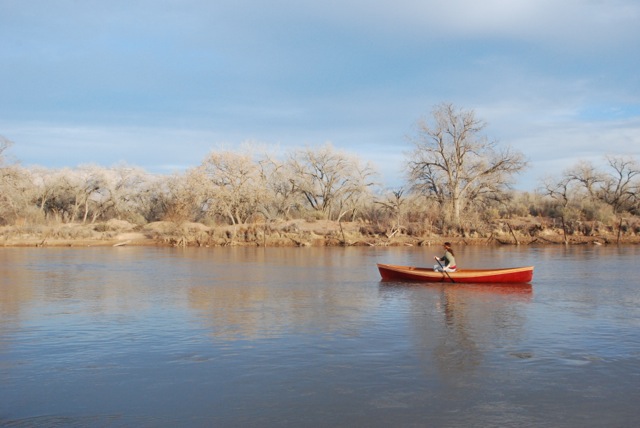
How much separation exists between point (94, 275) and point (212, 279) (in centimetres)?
541

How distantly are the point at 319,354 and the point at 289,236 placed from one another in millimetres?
39047

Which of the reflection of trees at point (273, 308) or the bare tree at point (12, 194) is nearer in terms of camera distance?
the reflection of trees at point (273, 308)

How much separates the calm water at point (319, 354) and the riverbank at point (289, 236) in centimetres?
2670

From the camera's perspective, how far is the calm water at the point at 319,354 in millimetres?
8797

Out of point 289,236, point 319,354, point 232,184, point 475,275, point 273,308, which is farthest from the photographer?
point 232,184

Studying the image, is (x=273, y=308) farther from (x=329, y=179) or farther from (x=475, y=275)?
(x=329, y=179)

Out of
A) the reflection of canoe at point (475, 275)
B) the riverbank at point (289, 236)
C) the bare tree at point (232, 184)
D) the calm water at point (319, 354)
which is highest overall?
the bare tree at point (232, 184)

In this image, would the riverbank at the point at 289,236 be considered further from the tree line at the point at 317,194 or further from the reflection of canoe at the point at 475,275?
the reflection of canoe at the point at 475,275

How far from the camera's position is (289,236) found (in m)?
50.9

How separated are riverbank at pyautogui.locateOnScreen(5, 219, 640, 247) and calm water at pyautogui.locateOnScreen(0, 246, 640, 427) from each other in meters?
26.7

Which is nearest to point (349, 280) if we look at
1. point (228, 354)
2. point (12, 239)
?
point (228, 354)

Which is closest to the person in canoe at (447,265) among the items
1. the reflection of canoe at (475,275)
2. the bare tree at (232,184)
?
the reflection of canoe at (475,275)

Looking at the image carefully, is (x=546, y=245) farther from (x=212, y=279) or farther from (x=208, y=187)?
(x=212, y=279)

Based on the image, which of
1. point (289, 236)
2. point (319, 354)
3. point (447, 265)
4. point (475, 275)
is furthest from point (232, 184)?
point (319, 354)
